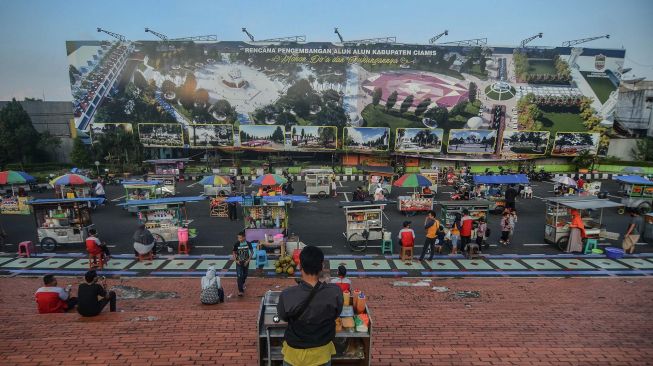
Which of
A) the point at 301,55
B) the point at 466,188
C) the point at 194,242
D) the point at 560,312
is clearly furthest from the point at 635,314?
the point at 301,55

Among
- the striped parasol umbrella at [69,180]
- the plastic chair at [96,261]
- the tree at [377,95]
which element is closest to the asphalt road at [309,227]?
the plastic chair at [96,261]

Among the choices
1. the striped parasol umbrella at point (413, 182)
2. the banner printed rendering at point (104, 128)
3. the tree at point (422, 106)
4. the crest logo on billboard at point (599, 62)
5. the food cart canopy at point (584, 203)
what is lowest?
the food cart canopy at point (584, 203)

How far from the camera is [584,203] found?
46.5ft

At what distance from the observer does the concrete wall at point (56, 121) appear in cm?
4525

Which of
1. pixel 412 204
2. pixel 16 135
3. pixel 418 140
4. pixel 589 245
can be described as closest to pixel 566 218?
pixel 589 245

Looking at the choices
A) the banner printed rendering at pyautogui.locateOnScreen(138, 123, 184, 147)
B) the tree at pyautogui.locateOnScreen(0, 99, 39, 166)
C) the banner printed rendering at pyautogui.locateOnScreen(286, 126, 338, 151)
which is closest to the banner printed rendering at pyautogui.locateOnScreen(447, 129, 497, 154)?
the banner printed rendering at pyautogui.locateOnScreen(286, 126, 338, 151)

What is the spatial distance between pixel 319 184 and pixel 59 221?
1641 cm

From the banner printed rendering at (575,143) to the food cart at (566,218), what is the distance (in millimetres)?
34459

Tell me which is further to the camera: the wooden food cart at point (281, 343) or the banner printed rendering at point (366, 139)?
the banner printed rendering at point (366, 139)

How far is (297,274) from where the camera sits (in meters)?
11.8

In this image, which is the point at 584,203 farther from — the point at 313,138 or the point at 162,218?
the point at 313,138

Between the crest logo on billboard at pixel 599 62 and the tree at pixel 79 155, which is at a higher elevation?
the crest logo on billboard at pixel 599 62

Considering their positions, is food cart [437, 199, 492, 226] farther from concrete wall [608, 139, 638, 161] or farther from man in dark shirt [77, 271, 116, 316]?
concrete wall [608, 139, 638, 161]

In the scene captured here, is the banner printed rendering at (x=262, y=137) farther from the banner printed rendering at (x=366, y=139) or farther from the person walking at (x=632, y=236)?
the person walking at (x=632, y=236)
